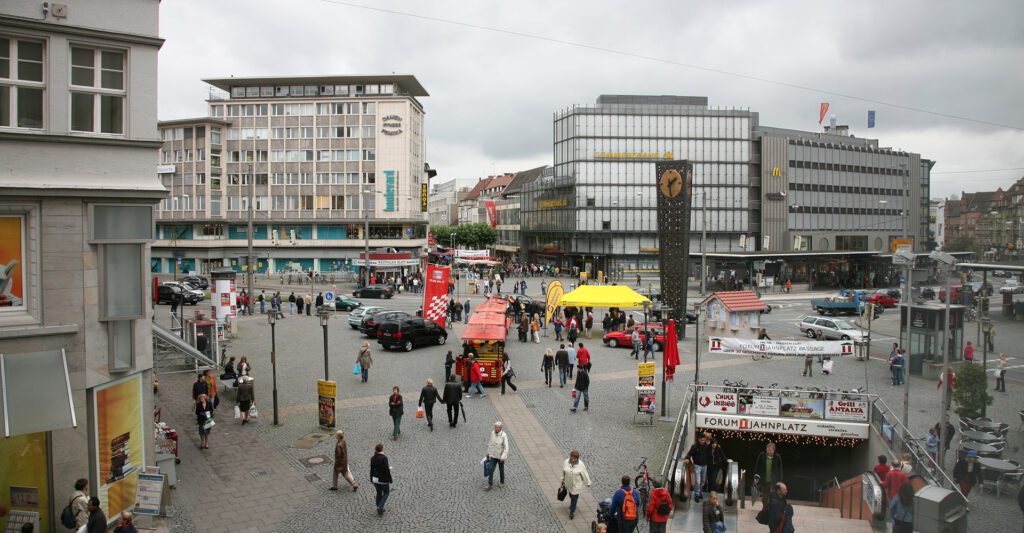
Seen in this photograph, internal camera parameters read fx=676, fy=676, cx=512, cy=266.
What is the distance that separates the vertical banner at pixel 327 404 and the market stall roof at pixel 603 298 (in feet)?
63.7

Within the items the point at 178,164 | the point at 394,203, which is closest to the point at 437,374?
the point at 394,203

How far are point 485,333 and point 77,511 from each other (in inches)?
571

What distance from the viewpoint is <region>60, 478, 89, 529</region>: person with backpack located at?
10414 millimetres

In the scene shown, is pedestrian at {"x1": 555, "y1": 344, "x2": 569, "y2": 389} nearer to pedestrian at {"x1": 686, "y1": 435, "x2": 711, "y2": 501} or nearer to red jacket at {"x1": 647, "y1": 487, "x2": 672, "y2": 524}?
pedestrian at {"x1": 686, "y1": 435, "x2": 711, "y2": 501}

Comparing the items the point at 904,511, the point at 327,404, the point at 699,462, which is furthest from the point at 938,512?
the point at 327,404

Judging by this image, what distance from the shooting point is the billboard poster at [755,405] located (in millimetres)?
18312

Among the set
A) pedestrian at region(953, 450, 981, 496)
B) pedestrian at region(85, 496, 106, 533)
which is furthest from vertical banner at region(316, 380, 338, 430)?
pedestrian at region(953, 450, 981, 496)

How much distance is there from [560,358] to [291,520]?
12.7 meters

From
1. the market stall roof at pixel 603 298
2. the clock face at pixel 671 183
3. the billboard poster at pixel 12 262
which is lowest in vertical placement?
the market stall roof at pixel 603 298

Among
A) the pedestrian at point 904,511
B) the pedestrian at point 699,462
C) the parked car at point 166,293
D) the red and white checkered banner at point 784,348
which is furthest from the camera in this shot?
the parked car at point 166,293

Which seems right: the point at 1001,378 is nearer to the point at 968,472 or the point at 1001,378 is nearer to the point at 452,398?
the point at 968,472

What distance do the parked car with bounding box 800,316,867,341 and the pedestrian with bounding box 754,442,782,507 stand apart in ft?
74.3

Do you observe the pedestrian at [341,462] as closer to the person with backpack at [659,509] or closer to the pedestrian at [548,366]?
the person with backpack at [659,509]

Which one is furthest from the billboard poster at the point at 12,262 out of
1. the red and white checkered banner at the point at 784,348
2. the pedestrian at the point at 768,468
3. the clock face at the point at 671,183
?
the clock face at the point at 671,183
